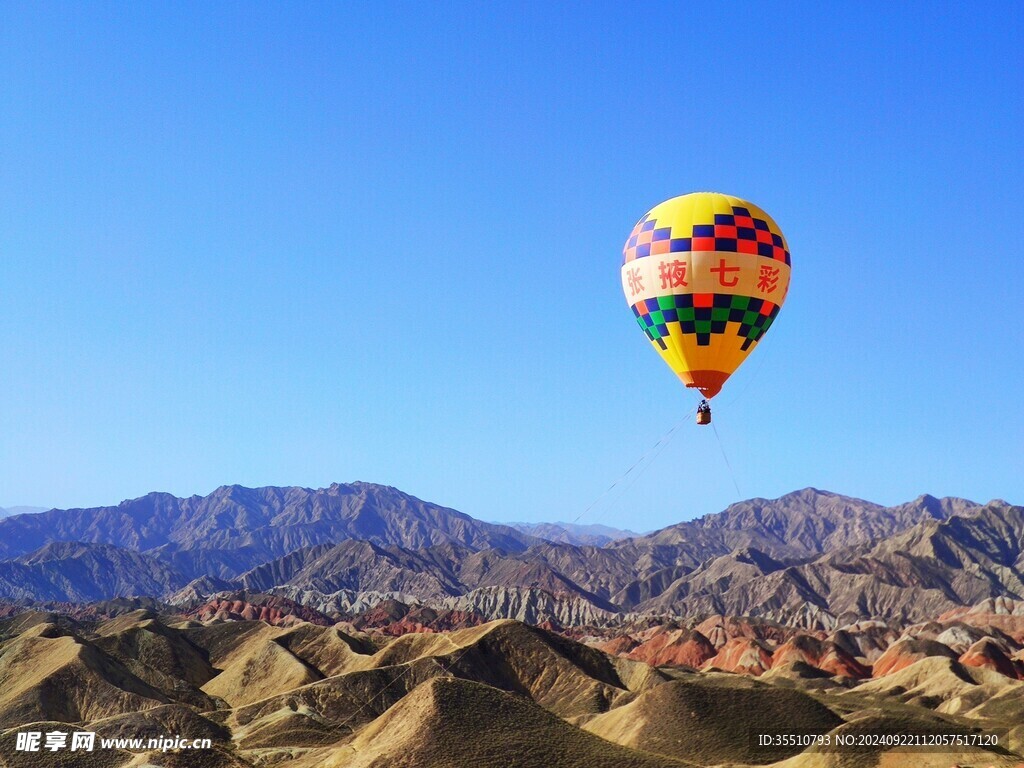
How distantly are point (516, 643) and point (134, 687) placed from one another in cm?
4722

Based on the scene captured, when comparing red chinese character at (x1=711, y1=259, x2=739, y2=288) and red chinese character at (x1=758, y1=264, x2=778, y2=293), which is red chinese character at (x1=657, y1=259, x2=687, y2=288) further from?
red chinese character at (x1=758, y1=264, x2=778, y2=293)

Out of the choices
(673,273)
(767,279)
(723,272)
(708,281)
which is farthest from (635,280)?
(767,279)

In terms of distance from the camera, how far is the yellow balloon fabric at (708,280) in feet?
198

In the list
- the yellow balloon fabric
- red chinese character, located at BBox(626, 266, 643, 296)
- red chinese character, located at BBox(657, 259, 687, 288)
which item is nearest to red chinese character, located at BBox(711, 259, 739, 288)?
the yellow balloon fabric

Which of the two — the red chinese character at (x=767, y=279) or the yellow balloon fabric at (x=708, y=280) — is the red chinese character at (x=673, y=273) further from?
the red chinese character at (x=767, y=279)

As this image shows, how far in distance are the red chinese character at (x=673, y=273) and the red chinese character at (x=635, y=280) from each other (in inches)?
63.1

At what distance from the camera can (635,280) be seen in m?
63.1

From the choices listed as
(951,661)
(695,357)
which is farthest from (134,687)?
(951,661)

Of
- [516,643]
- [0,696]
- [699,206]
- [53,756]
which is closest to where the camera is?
[699,206]

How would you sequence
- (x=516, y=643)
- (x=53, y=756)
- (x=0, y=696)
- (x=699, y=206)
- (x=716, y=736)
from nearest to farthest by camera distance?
(x=699, y=206), (x=53, y=756), (x=716, y=736), (x=0, y=696), (x=516, y=643)

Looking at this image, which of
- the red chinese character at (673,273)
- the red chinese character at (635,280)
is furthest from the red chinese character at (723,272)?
the red chinese character at (635,280)

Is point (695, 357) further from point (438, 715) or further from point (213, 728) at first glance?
point (213, 728)

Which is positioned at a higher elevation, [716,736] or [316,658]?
[316,658]

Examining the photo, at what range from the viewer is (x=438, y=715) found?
86.9 m
